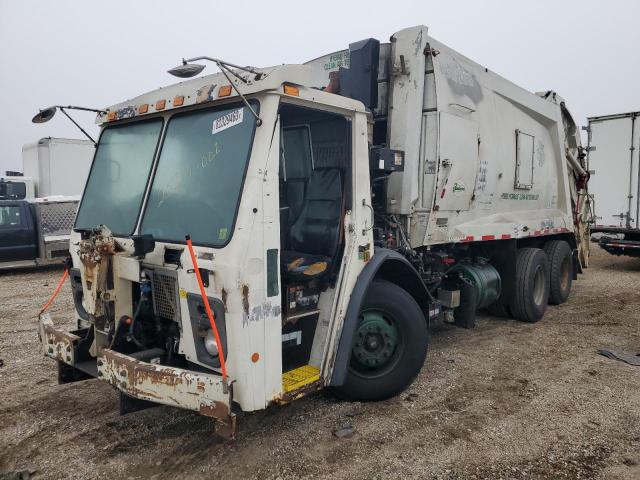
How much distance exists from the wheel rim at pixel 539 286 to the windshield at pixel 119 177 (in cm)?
538

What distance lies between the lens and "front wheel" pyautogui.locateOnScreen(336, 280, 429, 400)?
398 centimetres

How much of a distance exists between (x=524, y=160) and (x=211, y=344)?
4.86m

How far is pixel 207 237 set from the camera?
3.16m

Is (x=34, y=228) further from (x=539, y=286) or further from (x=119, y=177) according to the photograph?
(x=539, y=286)

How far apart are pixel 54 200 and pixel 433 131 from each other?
9833mm

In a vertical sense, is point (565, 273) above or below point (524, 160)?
below

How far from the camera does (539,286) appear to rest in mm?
7086

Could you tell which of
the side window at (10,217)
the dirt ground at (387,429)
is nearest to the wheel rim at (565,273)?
the dirt ground at (387,429)

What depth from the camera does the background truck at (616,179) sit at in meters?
11.2

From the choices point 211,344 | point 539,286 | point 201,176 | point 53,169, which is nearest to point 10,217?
point 53,169

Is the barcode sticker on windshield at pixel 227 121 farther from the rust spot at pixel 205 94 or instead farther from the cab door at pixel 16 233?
the cab door at pixel 16 233

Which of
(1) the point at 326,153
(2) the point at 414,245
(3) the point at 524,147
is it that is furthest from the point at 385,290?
(3) the point at 524,147

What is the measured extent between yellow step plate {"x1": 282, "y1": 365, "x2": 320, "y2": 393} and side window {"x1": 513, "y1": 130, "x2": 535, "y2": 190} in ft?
12.7

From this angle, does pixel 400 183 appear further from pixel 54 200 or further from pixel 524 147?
pixel 54 200
